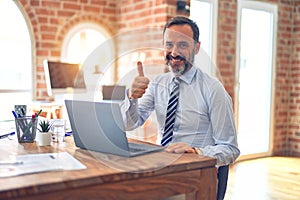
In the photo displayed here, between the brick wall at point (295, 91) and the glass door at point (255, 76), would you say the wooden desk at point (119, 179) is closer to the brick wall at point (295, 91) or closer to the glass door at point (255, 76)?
the glass door at point (255, 76)

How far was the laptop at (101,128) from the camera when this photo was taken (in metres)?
1.19

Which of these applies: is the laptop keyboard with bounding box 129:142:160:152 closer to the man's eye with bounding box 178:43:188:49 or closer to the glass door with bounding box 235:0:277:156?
the man's eye with bounding box 178:43:188:49

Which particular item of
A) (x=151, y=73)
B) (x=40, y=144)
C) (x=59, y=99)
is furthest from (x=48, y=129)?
(x=59, y=99)

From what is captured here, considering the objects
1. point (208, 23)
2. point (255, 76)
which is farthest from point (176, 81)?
point (255, 76)

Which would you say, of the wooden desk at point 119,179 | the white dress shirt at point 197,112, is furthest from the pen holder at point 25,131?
the white dress shirt at point 197,112

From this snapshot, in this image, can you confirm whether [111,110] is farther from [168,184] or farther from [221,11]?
[221,11]

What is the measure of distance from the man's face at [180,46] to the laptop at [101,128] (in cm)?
53

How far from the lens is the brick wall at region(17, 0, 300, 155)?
391 centimetres

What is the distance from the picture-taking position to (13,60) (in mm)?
3916

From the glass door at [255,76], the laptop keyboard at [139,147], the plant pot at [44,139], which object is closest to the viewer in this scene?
the laptop keyboard at [139,147]

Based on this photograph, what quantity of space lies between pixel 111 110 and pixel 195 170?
354mm

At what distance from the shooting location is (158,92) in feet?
6.28

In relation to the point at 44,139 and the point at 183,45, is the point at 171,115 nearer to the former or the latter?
the point at 183,45

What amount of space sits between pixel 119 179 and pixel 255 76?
161 inches
